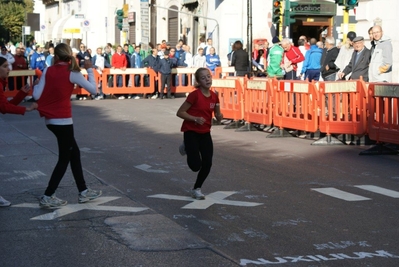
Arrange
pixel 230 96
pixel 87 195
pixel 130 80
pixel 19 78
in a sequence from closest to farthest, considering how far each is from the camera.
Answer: pixel 87 195 < pixel 230 96 < pixel 19 78 < pixel 130 80

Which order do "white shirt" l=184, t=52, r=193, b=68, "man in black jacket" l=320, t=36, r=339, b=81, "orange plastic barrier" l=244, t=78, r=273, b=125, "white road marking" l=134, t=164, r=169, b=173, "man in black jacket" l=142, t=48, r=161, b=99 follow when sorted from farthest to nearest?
1. "white shirt" l=184, t=52, r=193, b=68
2. "man in black jacket" l=142, t=48, r=161, b=99
3. "man in black jacket" l=320, t=36, r=339, b=81
4. "orange plastic barrier" l=244, t=78, r=273, b=125
5. "white road marking" l=134, t=164, r=169, b=173

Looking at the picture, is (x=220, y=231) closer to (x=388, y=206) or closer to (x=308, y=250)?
(x=308, y=250)

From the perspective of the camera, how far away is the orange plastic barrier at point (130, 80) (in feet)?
103

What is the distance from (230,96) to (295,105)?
10.1 ft

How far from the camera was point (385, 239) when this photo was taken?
25.5ft

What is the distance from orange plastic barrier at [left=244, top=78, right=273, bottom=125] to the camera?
17.9 m

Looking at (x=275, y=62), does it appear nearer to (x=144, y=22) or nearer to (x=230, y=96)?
(x=230, y=96)

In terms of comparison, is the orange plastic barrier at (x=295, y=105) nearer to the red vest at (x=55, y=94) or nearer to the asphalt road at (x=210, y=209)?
the asphalt road at (x=210, y=209)

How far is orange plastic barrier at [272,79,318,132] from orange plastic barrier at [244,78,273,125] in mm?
197

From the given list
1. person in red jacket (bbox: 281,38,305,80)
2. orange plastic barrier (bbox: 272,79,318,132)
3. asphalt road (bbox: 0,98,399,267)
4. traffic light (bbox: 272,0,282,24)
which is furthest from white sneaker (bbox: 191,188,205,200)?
traffic light (bbox: 272,0,282,24)

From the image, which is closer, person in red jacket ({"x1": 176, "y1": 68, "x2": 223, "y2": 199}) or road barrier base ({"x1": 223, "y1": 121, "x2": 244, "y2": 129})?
person in red jacket ({"x1": 176, "y1": 68, "x2": 223, "y2": 199})

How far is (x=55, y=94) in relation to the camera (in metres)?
9.22

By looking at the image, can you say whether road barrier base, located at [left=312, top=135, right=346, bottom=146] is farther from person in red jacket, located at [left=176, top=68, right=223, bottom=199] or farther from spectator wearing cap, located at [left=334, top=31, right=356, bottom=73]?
person in red jacket, located at [left=176, top=68, right=223, bottom=199]

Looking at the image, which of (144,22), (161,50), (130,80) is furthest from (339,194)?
(144,22)
